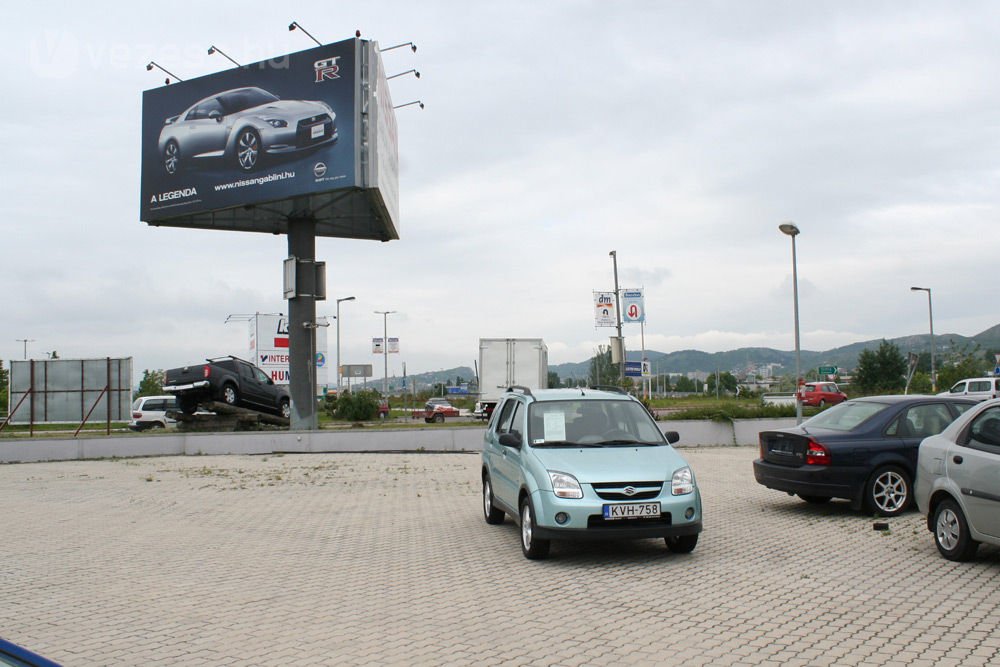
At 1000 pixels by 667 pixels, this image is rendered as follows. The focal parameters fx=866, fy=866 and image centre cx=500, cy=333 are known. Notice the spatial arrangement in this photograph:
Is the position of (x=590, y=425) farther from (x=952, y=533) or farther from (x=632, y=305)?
(x=632, y=305)

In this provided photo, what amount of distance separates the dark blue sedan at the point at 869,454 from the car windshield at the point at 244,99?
72.8ft

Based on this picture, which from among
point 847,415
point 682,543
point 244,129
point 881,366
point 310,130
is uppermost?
point 244,129

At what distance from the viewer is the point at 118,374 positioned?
28109 millimetres

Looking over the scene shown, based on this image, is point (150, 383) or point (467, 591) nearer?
point (467, 591)

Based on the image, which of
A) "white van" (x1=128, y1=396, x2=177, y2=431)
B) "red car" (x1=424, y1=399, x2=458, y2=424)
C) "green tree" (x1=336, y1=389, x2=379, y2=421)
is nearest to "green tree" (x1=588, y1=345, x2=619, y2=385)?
"red car" (x1=424, y1=399, x2=458, y2=424)

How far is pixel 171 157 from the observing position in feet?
94.3

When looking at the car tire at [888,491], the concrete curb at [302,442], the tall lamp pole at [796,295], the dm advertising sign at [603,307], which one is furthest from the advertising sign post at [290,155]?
the car tire at [888,491]

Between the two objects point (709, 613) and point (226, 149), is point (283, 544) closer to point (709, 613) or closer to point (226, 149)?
point (709, 613)

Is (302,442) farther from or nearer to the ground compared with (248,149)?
nearer to the ground

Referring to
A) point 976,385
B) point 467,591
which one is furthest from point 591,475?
point 976,385

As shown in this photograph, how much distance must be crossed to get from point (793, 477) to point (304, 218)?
22436mm

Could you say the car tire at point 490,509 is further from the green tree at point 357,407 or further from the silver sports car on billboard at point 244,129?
the green tree at point 357,407

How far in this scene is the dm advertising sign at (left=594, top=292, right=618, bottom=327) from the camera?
3206 centimetres

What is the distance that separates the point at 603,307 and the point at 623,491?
80.2 ft
